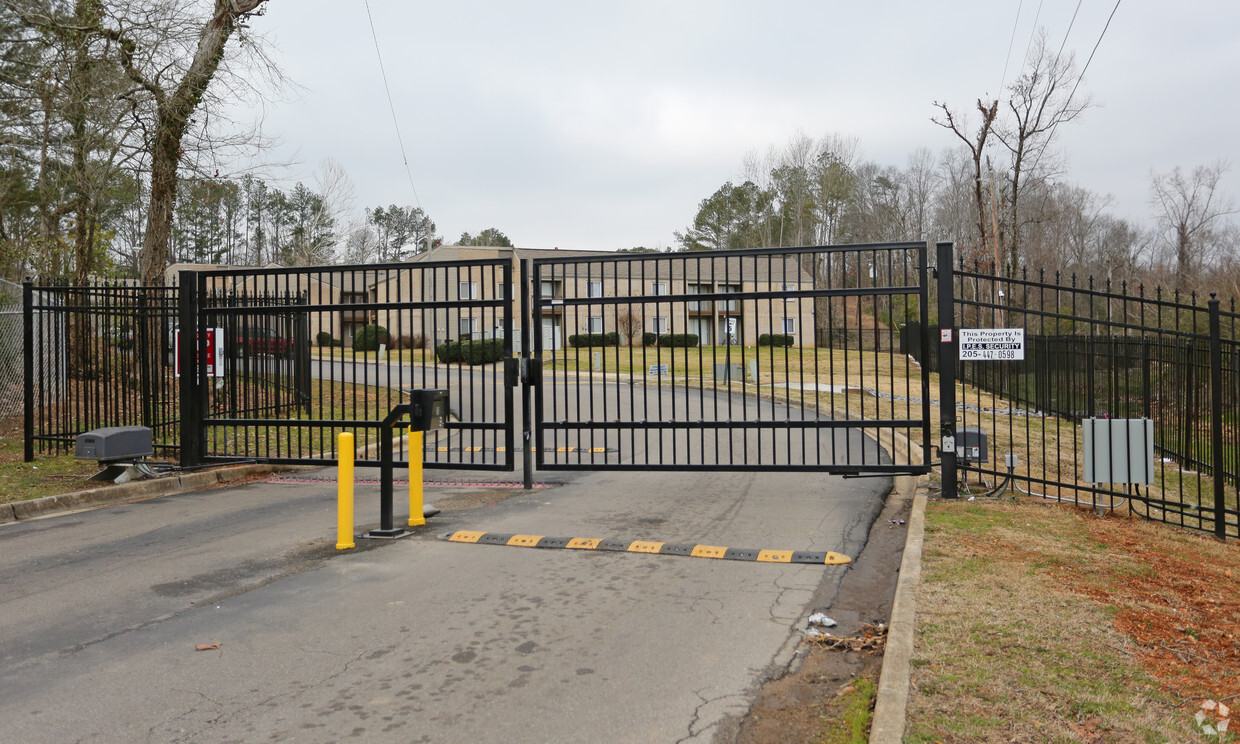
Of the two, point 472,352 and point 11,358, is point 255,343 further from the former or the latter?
point 11,358

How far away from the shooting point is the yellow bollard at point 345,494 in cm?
735

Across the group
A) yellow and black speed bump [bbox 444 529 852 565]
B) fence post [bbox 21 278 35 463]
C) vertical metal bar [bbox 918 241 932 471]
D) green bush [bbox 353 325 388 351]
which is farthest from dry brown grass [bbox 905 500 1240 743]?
fence post [bbox 21 278 35 463]

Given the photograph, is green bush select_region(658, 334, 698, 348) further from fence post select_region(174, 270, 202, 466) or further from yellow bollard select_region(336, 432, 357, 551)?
fence post select_region(174, 270, 202, 466)

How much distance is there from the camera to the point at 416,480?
821 cm

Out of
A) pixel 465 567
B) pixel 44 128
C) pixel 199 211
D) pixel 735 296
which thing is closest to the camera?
pixel 465 567

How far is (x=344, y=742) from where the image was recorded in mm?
3756

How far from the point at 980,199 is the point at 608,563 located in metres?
32.7

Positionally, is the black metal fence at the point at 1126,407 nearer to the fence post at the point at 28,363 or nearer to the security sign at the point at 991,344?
the security sign at the point at 991,344

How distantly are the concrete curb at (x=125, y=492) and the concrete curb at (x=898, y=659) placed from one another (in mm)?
9174

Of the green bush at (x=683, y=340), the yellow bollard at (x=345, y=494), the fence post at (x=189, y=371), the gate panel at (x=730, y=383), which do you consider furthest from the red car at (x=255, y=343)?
the green bush at (x=683, y=340)

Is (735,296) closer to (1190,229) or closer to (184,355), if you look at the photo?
(184,355)

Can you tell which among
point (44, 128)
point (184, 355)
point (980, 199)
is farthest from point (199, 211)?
point (184, 355)

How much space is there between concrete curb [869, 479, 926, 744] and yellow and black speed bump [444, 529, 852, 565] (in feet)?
2.67

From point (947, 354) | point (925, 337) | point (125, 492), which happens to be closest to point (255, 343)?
point (125, 492)
